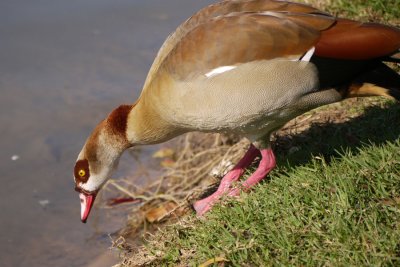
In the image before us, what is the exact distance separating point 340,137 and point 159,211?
178 centimetres

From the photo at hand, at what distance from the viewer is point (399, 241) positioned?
3.50m

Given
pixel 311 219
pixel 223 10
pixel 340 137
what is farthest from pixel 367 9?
pixel 311 219

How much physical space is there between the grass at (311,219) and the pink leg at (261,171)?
0.05 meters

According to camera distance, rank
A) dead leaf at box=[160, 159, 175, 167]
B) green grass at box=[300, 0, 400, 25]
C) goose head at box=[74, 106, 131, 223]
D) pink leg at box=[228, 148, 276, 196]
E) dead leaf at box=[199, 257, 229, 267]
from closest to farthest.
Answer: dead leaf at box=[199, 257, 229, 267], pink leg at box=[228, 148, 276, 196], goose head at box=[74, 106, 131, 223], green grass at box=[300, 0, 400, 25], dead leaf at box=[160, 159, 175, 167]

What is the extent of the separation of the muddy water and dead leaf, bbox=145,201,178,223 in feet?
1.22

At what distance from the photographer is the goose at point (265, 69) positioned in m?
4.36

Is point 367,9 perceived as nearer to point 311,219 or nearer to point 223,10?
point 223,10

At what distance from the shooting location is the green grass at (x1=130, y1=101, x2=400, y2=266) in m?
3.57

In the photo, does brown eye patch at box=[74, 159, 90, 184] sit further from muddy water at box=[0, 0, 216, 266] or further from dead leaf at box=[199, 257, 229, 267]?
dead leaf at box=[199, 257, 229, 267]

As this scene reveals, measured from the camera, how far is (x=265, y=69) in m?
4.37

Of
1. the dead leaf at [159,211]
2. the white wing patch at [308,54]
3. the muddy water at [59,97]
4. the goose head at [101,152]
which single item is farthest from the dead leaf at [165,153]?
the white wing patch at [308,54]

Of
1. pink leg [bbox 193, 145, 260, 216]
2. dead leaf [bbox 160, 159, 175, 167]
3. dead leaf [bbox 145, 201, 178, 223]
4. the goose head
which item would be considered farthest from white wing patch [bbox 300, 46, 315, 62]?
dead leaf [bbox 160, 159, 175, 167]

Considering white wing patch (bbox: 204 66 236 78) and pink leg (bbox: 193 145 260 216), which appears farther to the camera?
pink leg (bbox: 193 145 260 216)

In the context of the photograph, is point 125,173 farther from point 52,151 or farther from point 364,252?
point 364,252
